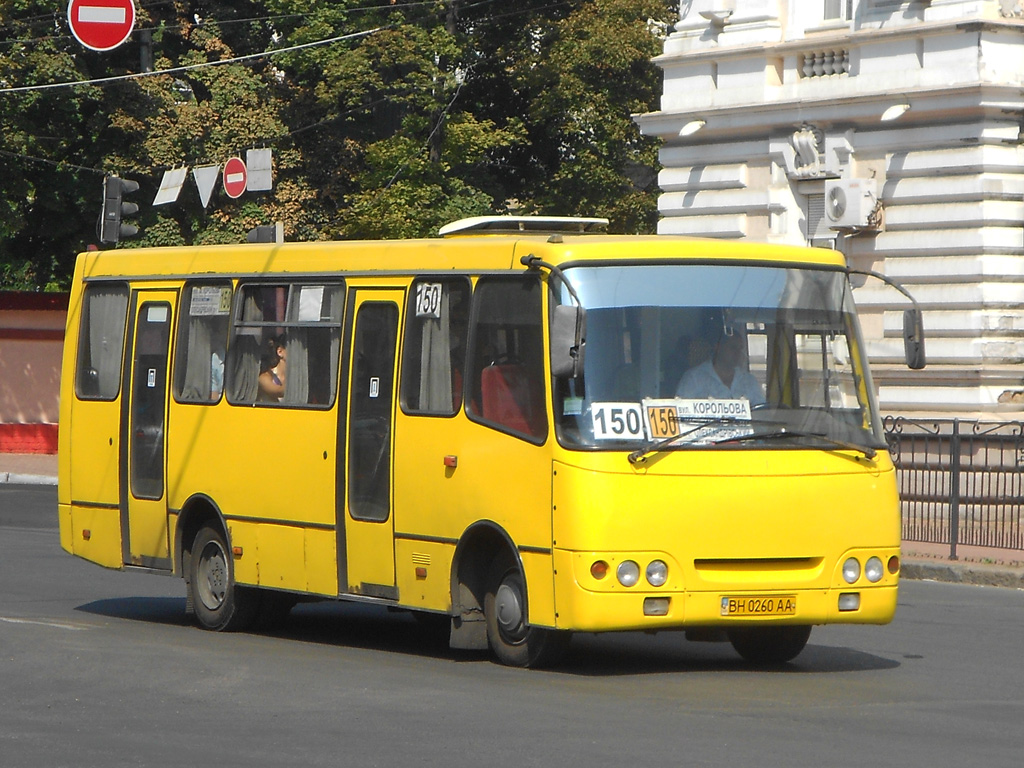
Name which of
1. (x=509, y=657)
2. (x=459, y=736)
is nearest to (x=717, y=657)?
(x=509, y=657)

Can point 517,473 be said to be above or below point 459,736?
above

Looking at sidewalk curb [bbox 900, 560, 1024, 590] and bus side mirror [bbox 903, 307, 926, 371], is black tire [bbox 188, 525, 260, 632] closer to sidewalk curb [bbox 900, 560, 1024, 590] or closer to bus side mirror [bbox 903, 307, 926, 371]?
bus side mirror [bbox 903, 307, 926, 371]

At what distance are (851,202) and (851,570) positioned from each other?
54.5 ft

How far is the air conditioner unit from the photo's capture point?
26.7 meters

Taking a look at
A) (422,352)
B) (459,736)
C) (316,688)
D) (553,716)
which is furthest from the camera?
(422,352)

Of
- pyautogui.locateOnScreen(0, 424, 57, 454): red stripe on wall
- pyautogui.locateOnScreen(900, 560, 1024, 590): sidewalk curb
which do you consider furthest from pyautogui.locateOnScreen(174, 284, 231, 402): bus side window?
pyautogui.locateOnScreen(0, 424, 57, 454): red stripe on wall

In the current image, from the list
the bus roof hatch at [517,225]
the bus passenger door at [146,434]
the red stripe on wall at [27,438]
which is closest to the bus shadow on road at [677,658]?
the bus roof hatch at [517,225]

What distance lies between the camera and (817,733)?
8.65 m

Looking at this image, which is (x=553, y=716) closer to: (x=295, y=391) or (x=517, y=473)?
(x=517, y=473)

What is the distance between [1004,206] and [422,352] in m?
15.9

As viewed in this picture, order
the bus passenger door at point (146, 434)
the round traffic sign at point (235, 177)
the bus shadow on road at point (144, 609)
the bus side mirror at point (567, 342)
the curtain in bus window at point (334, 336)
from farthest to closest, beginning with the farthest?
the round traffic sign at point (235, 177)
the bus shadow on road at point (144, 609)
the bus passenger door at point (146, 434)
the curtain in bus window at point (334, 336)
the bus side mirror at point (567, 342)

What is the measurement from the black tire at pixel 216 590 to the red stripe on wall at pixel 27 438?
24.1m

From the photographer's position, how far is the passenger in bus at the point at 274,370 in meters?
12.5

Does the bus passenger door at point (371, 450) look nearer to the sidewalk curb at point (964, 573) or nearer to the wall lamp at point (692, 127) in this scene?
the sidewalk curb at point (964, 573)
